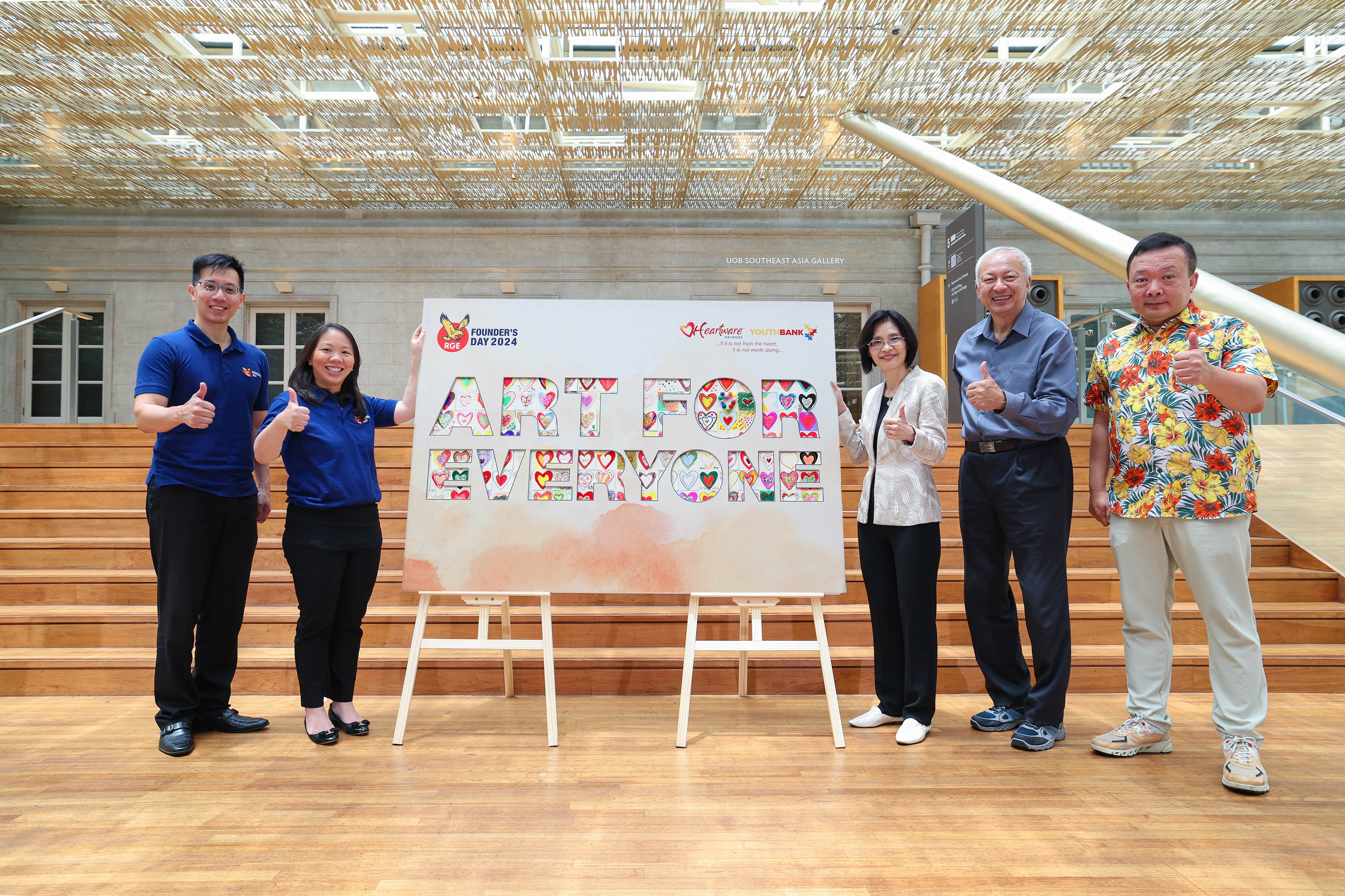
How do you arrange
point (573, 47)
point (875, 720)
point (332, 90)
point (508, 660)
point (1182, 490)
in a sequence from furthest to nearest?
point (332, 90) < point (573, 47) < point (508, 660) < point (875, 720) < point (1182, 490)

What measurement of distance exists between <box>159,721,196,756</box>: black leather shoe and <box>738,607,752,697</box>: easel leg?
6.62 feet

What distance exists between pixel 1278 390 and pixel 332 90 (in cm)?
788

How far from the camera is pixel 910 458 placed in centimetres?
258

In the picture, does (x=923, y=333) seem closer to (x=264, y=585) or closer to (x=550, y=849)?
(x=264, y=585)

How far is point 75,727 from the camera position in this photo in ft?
8.76

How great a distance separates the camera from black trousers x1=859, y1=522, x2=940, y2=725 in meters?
2.53

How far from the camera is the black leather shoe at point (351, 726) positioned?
2604 millimetres

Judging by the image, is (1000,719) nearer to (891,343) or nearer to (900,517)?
(900,517)

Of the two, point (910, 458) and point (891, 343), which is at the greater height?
point (891, 343)

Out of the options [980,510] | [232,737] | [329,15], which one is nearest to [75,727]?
[232,737]

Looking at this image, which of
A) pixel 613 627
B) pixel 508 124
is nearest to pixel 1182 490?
pixel 613 627

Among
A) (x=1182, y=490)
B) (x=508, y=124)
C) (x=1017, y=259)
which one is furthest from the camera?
(x=508, y=124)

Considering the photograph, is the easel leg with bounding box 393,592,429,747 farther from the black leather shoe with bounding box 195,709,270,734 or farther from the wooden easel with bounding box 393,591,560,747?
the black leather shoe with bounding box 195,709,270,734

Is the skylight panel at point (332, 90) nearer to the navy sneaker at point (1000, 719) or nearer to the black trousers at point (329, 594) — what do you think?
the black trousers at point (329, 594)
